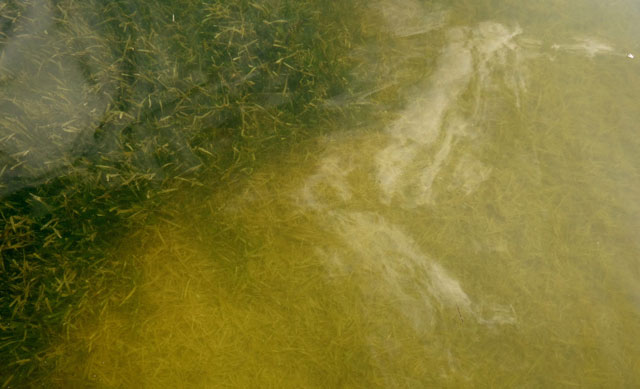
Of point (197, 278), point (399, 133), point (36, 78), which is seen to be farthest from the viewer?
point (399, 133)

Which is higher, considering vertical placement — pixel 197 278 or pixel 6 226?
pixel 6 226

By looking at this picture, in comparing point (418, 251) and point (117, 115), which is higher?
point (117, 115)

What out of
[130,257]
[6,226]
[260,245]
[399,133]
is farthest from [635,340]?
[6,226]

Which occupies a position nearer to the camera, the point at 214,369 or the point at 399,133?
the point at 214,369

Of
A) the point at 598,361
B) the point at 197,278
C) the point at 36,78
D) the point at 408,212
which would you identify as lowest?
the point at 598,361

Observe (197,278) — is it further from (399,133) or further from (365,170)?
(399,133)

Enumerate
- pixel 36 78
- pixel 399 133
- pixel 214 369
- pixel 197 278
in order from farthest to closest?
pixel 399 133
pixel 36 78
pixel 197 278
pixel 214 369

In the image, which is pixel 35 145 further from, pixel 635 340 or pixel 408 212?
pixel 635 340
